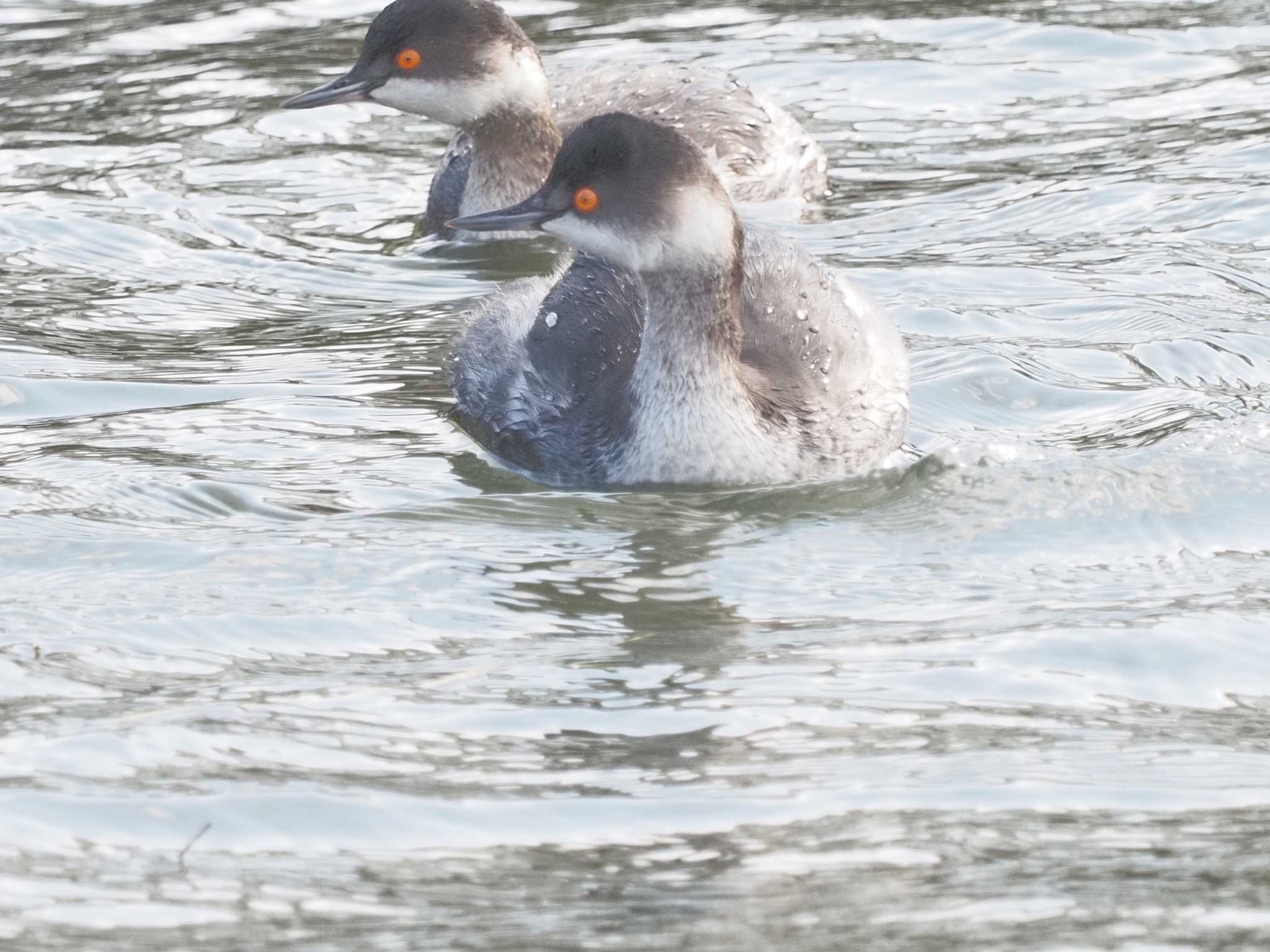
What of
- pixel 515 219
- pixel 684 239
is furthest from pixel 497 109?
pixel 684 239

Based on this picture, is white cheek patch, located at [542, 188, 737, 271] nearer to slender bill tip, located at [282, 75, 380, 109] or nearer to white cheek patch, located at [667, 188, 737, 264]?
white cheek patch, located at [667, 188, 737, 264]

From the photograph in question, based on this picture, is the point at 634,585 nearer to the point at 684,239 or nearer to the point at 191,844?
the point at 684,239

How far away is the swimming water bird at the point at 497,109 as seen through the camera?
9969 mm

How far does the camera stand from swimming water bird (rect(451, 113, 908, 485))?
6855 mm

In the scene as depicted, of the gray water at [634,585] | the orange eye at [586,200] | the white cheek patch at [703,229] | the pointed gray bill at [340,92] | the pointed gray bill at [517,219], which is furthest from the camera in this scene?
the pointed gray bill at [340,92]

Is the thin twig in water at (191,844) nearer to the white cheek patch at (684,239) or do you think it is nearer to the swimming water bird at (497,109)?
the white cheek patch at (684,239)

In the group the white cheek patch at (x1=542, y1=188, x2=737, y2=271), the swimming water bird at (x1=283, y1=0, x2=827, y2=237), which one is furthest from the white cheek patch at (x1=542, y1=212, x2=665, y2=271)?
the swimming water bird at (x1=283, y1=0, x2=827, y2=237)

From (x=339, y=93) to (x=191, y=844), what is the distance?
6.09 m

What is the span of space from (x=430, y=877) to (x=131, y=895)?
0.57 metres

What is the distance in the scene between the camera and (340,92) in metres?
9.98

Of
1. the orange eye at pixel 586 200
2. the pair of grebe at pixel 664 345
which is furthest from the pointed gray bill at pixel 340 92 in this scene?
the orange eye at pixel 586 200

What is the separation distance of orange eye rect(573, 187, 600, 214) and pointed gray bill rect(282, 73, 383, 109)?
3246mm

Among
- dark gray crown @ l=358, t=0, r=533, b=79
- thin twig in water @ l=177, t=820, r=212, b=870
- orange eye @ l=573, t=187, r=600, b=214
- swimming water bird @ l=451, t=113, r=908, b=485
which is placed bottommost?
thin twig in water @ l=177, t=820, r=212, b=870

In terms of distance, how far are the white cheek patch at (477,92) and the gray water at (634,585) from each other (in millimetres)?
530
